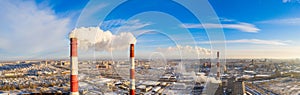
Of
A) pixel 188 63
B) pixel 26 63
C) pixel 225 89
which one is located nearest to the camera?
pixel 225 89

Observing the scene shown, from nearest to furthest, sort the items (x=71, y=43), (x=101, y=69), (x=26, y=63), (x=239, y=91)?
(x=71, y=43) → (x=239, y=91) → (x=101, y=69) → (x=26, y=63)

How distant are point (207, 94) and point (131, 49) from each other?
5.29m

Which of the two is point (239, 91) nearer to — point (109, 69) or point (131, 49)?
point (131, 49)

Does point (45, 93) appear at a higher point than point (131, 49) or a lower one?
lower

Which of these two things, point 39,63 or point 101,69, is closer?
point 101,69

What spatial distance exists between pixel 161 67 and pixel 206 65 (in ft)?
16.5

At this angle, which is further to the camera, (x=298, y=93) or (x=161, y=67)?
(x=161, y=67)

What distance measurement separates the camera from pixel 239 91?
9.54m

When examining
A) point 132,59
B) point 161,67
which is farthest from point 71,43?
point 161,67

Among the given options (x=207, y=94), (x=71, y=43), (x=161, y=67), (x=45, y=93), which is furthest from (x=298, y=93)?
(x=161, y=67)

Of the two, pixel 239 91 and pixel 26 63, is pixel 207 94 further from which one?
pixel 26 63

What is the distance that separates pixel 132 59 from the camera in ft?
19.9

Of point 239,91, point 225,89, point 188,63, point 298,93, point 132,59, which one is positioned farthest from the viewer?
point 188,63

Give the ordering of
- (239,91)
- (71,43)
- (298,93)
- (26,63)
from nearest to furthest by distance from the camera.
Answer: (71,43) → (239,91) → (298,93) → (26,63)
